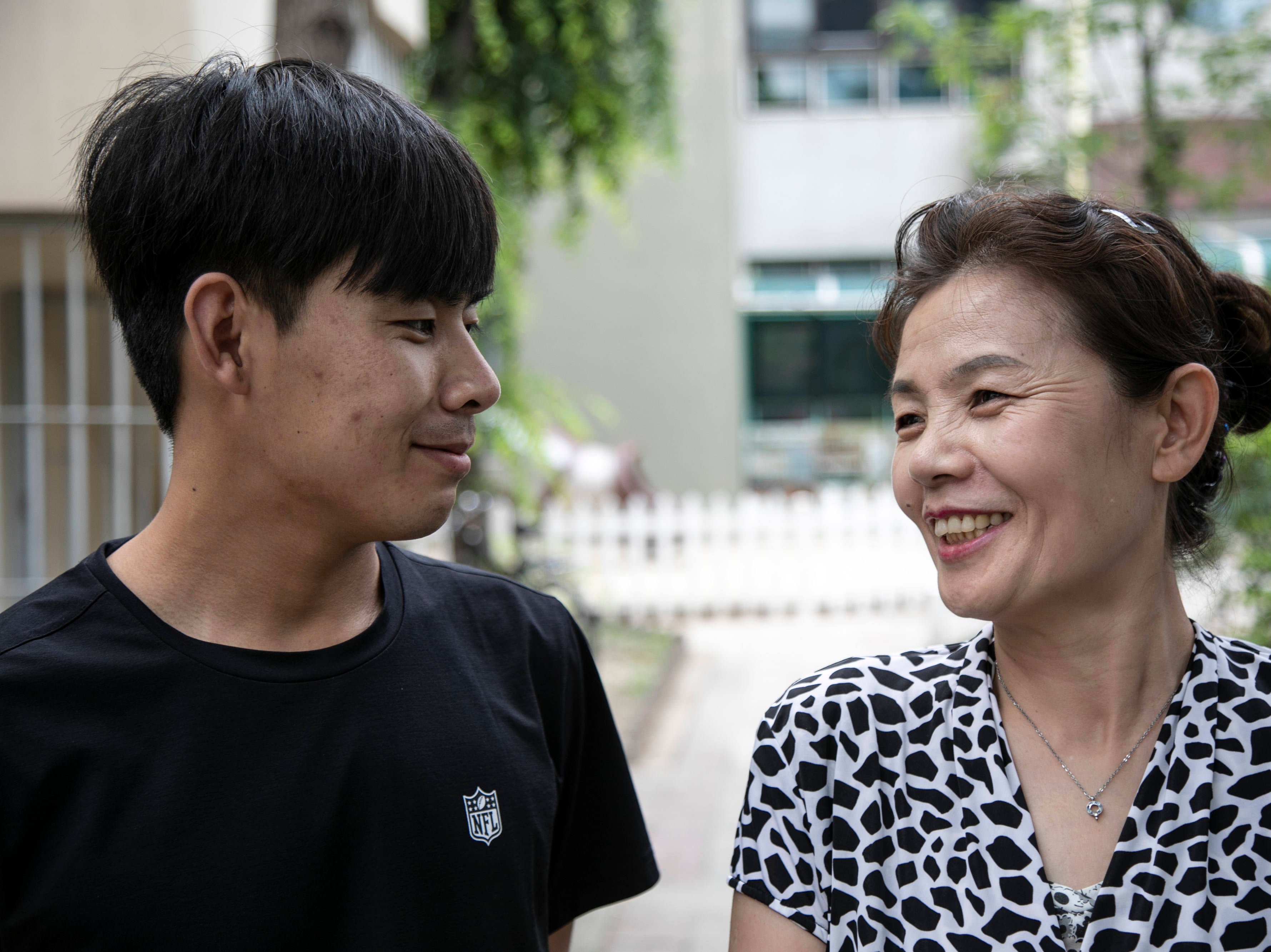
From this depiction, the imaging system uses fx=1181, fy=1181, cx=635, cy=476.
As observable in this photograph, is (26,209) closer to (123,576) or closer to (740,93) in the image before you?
(123,576)

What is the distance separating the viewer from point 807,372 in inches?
710

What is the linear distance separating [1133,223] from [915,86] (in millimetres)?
17743

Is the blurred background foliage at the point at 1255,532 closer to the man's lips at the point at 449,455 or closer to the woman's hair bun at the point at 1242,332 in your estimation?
the woman's hair bun at the point at 1242,332

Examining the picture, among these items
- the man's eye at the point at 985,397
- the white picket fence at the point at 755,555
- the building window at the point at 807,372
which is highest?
the building window at the point at 807,372

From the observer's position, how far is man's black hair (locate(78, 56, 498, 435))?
1.51 m

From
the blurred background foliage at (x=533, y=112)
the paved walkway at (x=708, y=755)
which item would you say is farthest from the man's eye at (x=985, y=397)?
the blurred background foliage at (x=533, y=112)

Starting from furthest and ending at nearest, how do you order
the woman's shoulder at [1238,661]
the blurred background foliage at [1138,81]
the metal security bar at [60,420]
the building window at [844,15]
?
the building window at [844,15] → the blurred background foliage at [1138,81] → the metal security bar at [60,420] → the woman's shoulder at [1238,661]

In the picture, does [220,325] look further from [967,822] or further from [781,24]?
[781,24]

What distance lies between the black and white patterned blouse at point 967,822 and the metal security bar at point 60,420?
4136 millimetres

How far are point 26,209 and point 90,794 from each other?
172 inches

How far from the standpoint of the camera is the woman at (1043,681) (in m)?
1.59

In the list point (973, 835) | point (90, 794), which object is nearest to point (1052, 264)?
point (973, 835)

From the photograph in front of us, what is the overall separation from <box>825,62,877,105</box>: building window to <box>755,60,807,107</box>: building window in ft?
1.21

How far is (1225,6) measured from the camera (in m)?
7.73
